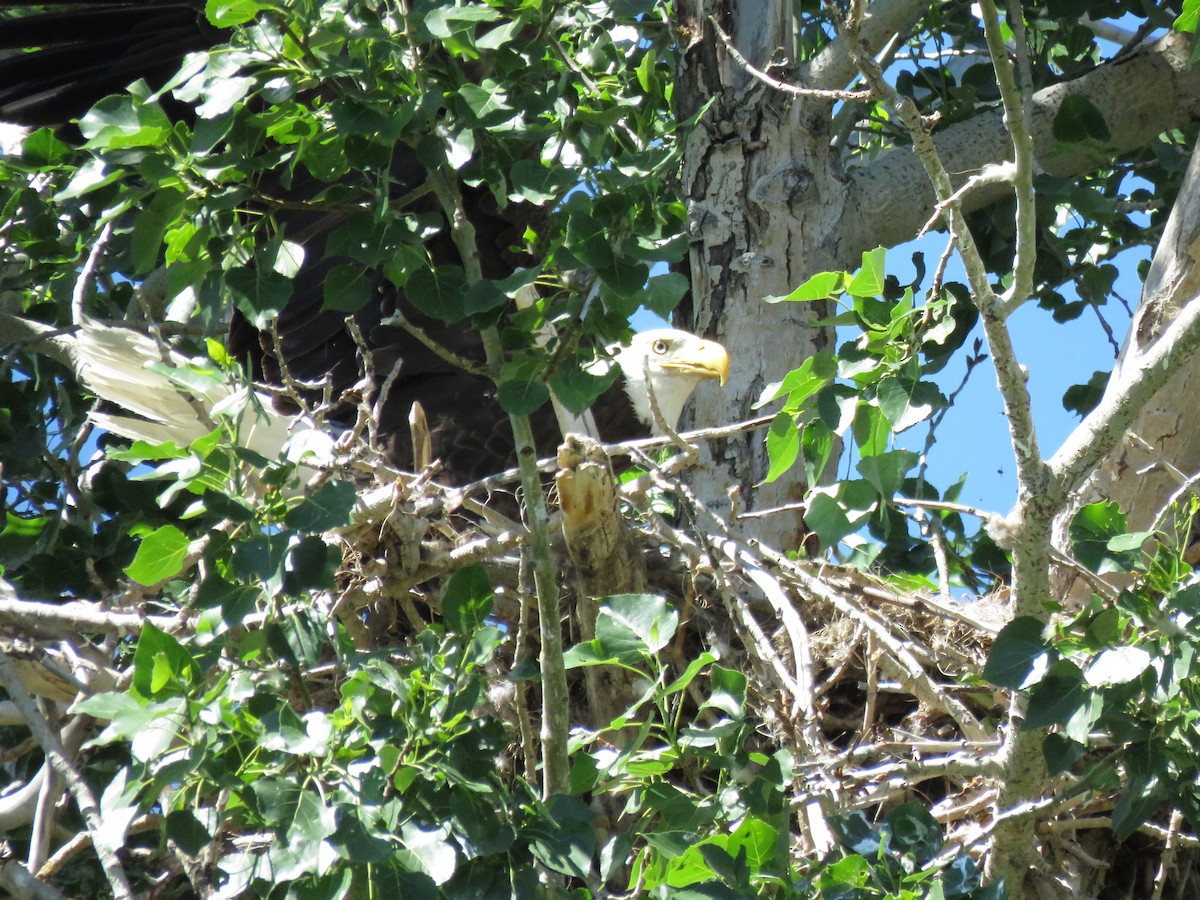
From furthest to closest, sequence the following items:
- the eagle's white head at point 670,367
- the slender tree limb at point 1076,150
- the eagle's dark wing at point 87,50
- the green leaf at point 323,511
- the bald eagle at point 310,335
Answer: the slender tree limb at point 1076,150, the eagle's white head at point 670,367, the eagle's dark wing at point 87,50, the bald eagle at point 310,335, the green leaf at point 323,511

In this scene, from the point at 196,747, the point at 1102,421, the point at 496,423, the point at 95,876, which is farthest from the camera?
the point at 496,423

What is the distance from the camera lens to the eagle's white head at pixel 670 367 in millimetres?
3941

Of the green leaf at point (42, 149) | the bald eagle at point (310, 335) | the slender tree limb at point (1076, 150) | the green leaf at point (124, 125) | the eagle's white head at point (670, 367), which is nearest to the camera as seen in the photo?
the green leaf at point (124, 125)

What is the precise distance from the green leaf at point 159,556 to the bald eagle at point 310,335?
1.55 metres

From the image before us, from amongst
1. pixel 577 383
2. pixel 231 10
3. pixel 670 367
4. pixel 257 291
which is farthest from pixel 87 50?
pixel 577 383

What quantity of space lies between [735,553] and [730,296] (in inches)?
47.9

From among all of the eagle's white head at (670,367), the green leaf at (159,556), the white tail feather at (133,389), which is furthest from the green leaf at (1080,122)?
the green leaf at (159,556)

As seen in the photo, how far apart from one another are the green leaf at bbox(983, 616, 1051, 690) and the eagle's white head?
5.64 ft

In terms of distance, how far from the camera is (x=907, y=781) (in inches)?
99.0

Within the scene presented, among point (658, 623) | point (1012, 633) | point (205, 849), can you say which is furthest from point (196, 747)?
point (1012, 633)

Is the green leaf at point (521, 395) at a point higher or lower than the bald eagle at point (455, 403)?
higher

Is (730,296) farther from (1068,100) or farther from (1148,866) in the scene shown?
(1148,866)

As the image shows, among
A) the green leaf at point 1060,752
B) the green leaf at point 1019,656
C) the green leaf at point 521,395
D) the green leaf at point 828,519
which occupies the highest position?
Result: the green leaf at point 521,395

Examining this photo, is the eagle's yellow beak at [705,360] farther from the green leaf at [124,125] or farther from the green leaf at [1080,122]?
the green leaf at [124,125]
